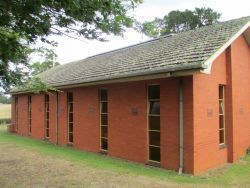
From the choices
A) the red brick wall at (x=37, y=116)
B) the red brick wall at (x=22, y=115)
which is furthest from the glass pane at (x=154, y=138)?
the red brick wall at (x=22, y=115)

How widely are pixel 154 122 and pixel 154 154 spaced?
1158mm

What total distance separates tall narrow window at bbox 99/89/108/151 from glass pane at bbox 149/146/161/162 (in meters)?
2.95

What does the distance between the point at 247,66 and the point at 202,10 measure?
104 ft

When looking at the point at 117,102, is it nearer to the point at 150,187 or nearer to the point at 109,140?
the point at 109,140

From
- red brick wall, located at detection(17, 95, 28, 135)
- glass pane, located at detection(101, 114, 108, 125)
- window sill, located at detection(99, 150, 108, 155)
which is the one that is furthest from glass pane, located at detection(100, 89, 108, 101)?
red brick wall, located at detection(17, 95, 28, 135)

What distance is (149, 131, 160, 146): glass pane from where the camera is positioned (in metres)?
11.7

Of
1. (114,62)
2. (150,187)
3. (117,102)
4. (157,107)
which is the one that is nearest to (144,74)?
(157,107)

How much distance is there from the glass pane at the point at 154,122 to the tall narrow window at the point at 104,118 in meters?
2.94

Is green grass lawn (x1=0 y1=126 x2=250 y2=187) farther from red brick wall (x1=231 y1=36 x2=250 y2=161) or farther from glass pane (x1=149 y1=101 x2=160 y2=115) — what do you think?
glass pane (x1=149 y1=101 x2=160 y2=115)

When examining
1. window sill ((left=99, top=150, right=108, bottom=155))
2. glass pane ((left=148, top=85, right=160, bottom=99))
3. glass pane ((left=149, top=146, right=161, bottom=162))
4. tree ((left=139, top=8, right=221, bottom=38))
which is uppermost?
tree ((left=139, top=8, right=221, bottom=38))

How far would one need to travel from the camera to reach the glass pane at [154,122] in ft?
38.3

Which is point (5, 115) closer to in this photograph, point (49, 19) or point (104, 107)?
point (104, 107)

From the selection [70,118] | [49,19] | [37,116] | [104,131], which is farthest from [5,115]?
[49,19]

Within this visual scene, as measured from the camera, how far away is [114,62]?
15930 millimetres
